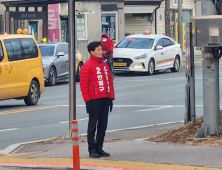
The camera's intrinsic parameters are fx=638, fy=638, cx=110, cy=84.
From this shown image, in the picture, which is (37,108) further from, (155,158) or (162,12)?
(162,12)

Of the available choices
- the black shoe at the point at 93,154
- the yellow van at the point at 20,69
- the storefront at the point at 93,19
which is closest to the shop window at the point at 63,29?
the storefront at the point at 93,19

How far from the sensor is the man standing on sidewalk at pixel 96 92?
8.97 metres

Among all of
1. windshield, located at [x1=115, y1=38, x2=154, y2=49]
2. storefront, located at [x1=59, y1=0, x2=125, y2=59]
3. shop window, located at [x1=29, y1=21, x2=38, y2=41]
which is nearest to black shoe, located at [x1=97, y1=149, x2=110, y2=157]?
windshield, located at [x1=115, y1=38, x2=154, y2=49]

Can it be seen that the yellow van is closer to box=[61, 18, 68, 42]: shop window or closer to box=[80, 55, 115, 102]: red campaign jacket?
box=[80, 55, 115, 102]: red campaign jacket

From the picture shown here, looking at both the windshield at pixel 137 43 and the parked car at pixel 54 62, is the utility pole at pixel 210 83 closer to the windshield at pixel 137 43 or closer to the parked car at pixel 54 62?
the parked car at pixel 54 62

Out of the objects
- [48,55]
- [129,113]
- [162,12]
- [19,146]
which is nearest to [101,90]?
[19,146]

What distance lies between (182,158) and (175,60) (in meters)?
20.4

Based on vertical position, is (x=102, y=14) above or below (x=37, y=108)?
above

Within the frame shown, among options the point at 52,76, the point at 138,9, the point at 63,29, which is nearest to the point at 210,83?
the point at 52,76

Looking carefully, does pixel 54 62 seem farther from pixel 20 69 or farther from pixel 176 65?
pixel 176 65

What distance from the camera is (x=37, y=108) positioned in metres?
16.4

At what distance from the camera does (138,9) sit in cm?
4256

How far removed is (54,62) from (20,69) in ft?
22.3

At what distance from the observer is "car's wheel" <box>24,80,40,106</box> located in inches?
674
